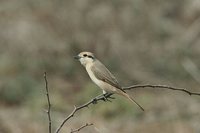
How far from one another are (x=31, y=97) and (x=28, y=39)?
7.35ft

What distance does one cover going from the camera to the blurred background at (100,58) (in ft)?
39.9

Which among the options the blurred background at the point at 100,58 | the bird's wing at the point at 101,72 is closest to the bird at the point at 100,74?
the bird's wing at the point at 101,72

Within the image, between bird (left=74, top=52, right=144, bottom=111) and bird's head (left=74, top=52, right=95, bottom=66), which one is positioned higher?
bird's head (left=74, top=52, right=95, bottom=66)

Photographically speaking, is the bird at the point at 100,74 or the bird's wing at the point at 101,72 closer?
the bird at the point at 100,74

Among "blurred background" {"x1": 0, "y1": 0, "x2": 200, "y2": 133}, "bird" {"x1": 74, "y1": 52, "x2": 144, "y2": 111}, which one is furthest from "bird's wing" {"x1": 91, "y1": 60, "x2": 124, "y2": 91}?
"blurred background" {"x1": 0, "y1": 0, "x2": 200, "y2": 133}

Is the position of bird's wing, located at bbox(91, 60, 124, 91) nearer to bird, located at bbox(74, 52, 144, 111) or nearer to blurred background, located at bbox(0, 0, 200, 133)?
bird, located at bbox(74, 52, 144, 111)

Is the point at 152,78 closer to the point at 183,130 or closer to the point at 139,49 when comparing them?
the point at 139,49

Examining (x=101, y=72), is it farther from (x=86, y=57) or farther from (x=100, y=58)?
(x=100, y=58)

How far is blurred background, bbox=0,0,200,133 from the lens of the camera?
12.2 m

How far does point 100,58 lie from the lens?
579 inches

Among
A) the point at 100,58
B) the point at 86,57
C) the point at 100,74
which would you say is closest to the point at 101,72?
the point at 100,74

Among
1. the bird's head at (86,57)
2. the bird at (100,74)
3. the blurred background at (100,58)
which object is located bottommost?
the bird at (100,74)

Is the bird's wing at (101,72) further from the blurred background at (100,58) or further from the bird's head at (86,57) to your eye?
the blurred background at (100,58)

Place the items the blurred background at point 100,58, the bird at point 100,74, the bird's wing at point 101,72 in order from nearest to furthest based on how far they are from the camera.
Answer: the bird at point 100,74 < the bird's wing at point 101,72 < the blurred background at point 100,58
